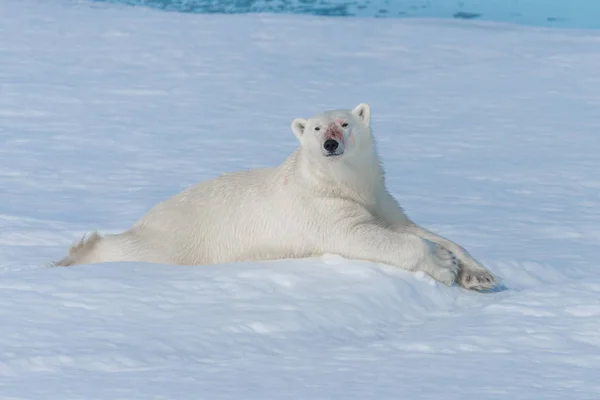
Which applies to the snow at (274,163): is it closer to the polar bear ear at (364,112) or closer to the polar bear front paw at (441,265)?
the polar bear front paw at (441,265)

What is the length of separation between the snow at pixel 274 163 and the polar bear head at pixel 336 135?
44cm

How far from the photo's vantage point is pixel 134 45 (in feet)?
41.7

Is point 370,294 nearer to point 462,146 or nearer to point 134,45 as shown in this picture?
point 462,146

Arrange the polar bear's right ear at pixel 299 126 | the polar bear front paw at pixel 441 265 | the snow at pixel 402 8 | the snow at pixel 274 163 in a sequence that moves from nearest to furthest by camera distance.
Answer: the snow at pixel 274 163
the polar bear front paw at pixel 441 265
the polar bear's right ear at pixel 299 126
the snow at pixel 402 8

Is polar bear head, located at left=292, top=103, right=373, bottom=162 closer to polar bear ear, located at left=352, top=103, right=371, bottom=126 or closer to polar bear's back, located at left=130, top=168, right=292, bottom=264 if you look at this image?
polar bear ear, located at left=352, top=103, right=371, bottom=126

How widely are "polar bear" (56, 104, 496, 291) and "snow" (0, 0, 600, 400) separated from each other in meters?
0.11

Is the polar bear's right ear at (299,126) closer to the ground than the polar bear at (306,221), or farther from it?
farther from it

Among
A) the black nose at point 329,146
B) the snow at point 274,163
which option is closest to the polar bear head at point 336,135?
the black nose at point 329,146

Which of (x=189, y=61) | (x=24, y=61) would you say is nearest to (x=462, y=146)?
(x=189, y=61)

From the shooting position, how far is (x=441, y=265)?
13.7 feet

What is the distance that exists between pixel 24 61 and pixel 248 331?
8.72 meters

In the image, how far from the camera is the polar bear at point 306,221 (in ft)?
13.8

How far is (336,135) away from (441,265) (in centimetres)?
63

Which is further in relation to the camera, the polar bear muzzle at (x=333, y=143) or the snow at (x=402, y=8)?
the snow at (x=402, y=8)
